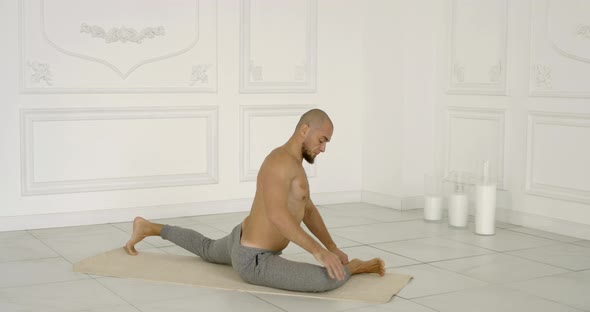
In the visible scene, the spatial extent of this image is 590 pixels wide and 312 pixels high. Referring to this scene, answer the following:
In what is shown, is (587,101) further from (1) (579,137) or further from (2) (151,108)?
(2) (151,108)

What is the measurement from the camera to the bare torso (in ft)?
11.3

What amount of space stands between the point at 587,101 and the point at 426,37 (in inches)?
53.9

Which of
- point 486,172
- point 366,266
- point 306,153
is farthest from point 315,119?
point 486,172

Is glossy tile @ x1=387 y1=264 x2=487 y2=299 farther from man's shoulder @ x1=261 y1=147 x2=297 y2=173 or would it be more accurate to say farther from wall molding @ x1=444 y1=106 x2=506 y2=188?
wall molding @ x1=444 y1=106 x2=506 y2=188

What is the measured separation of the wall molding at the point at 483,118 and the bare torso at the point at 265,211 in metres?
2.17

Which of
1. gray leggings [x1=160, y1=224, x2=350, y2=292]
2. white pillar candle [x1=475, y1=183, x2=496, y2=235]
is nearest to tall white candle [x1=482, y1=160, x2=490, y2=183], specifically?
white pillar candle [x1=475, y1=183, x2=496, y2=235]

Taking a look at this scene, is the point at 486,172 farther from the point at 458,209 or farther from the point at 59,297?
the point at 59,297

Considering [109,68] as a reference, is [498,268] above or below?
below

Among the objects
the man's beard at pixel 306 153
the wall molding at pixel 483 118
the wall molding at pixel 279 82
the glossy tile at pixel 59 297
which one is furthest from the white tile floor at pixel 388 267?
the wall molding at pixel 279 82

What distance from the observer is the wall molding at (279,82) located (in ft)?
18.0

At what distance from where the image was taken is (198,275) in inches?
146

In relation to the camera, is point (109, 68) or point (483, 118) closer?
point (109, 68)

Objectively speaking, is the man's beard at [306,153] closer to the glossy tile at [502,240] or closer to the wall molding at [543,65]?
the glossy tile at [502,240]

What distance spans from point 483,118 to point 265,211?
2.42 meters
